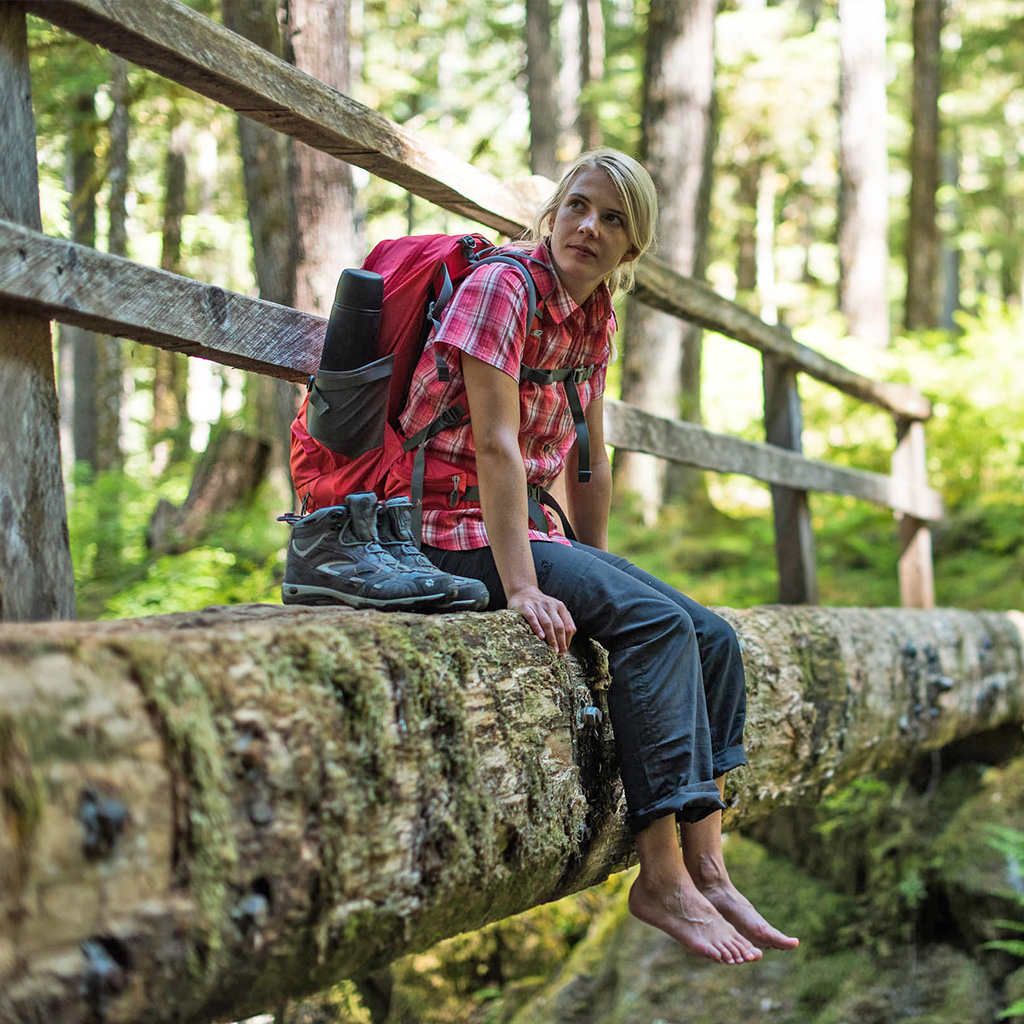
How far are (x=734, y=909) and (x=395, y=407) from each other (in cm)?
153

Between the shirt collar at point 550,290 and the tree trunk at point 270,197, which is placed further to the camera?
the tree trunk at point 270,197

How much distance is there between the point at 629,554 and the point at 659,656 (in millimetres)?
6368

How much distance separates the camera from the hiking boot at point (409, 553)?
2.33 m

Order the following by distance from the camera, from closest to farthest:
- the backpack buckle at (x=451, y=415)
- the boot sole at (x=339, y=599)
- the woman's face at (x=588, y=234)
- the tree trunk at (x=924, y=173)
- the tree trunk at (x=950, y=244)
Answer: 1. the boot sole at (x=339, y=599)
2. the backpack buckle at (x=451, y=415)
3. the woman's face at (x=588, y=234)
4. the tree trunk at (x=924, y=173)
5. the tree trunk at (x=950, y=244)

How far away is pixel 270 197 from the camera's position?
6.14 metres

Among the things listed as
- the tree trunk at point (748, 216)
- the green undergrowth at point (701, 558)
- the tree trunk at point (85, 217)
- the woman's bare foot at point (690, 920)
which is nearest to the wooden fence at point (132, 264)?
the woman's bare foot at point (690, 920)

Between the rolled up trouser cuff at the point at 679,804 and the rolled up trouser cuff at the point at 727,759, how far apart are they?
207 mm

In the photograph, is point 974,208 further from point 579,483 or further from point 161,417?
point 579,483

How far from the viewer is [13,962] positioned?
1255 mm

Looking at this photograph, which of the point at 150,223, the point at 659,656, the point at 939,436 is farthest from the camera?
the point at 150,223

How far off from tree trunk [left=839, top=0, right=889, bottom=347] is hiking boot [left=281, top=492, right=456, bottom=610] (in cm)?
1162

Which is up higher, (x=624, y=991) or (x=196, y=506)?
(x=196, y=506)

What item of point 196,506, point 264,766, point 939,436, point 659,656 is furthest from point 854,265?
point 264,766

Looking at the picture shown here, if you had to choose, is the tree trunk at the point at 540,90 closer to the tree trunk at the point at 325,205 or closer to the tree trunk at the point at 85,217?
the tree trunk at the point at 85,217
